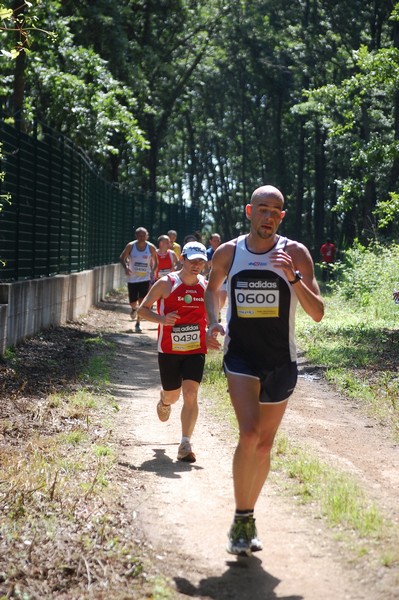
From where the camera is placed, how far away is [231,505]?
723 centimetres

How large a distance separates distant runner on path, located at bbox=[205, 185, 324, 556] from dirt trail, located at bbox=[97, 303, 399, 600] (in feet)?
1.01

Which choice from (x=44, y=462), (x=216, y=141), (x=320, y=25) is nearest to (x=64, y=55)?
(x=44, y=462)

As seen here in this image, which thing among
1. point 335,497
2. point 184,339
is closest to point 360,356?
point 184,339

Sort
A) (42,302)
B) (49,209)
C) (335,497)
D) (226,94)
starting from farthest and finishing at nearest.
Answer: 1. (226,94)
2. (49,209)
3. (42,302)
4. (335,497)

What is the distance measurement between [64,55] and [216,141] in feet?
176

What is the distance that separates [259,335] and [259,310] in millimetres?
152

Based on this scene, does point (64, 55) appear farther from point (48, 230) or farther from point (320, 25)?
point (320, 25)

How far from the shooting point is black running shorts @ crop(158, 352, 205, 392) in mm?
9016

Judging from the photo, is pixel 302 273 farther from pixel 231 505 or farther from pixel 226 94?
pixel 226 94

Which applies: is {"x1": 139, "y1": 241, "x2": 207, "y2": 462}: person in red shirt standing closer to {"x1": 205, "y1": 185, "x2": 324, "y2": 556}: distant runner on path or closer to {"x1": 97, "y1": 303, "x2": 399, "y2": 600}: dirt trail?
{"x1": 97, "y1": 303, "x2": 399, "y2": 600}: dirt trail

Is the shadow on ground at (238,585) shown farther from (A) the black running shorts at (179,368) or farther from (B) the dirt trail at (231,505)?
(A) the black running shorts at (179,368)

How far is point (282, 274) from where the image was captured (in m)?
6.18

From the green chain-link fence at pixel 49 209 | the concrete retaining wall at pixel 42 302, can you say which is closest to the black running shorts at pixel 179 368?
the concrete retaining wall at pixel 42 302

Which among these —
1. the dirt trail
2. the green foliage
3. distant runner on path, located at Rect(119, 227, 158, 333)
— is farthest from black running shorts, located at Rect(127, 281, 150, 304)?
the dirt trail
